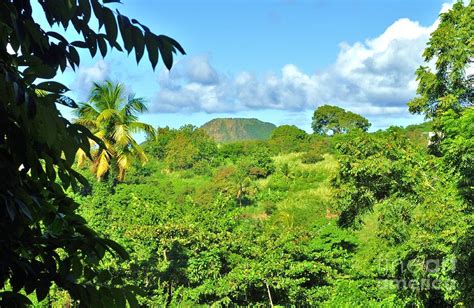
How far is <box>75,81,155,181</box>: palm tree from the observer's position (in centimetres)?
1697

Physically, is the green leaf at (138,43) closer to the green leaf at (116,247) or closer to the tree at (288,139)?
the green leaf at (116,247)

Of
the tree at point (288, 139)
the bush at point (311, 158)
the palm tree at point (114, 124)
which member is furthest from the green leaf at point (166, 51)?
the tree at point (288, 139)

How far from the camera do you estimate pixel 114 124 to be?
57.1ft

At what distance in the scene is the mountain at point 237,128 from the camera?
7052 inches

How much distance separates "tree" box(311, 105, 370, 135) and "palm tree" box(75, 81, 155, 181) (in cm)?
3175

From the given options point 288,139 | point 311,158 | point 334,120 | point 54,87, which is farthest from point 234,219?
point 334,120

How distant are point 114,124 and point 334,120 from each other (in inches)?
1351

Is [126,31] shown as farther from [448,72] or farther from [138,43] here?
[448,72]

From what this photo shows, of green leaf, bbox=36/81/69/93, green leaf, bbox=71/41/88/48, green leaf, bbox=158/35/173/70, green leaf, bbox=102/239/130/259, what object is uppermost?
green leaf, bbox=71/41/88/48

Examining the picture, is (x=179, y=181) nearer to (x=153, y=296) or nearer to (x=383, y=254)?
(x=153, y=296)

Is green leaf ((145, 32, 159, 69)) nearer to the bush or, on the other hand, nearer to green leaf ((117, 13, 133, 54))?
green leaf ((117, 13, 133, 54))

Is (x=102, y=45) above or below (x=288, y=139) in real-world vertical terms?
below

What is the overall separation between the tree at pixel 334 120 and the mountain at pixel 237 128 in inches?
4925

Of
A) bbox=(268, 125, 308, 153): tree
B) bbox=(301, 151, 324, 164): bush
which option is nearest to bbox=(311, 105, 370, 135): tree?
bbox=(268, 125, 308, 153): tree
